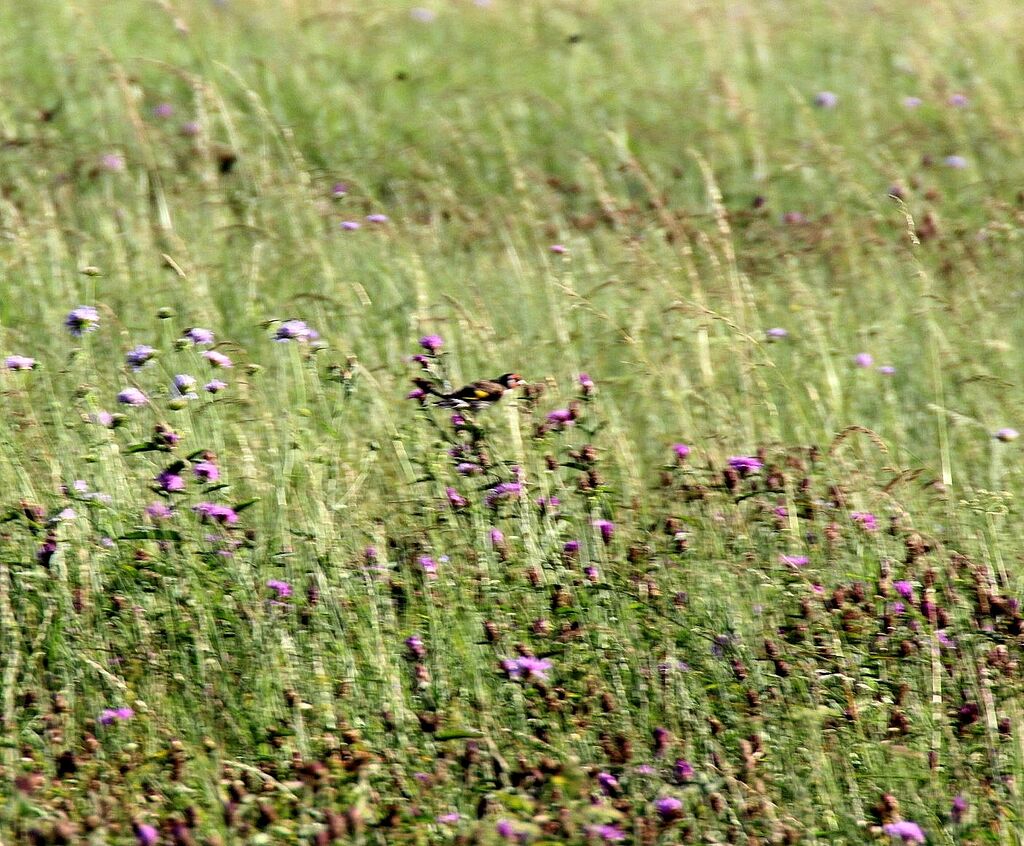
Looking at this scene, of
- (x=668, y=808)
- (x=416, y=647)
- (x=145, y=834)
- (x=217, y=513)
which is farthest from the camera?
(x=217, y=513)

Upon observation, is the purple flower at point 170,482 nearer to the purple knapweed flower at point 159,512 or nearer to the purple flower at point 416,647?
the purple knapweed flower at point 159,512

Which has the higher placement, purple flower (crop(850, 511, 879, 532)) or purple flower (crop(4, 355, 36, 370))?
purple flower (crop(4, 355, 36, 370))

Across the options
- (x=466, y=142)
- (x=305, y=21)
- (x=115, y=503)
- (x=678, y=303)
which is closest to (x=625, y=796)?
(x=115, y=503)

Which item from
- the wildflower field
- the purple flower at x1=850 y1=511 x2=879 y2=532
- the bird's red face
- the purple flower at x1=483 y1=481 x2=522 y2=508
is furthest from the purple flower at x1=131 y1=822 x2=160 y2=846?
the purple flower at x1=850 y1=511 x2=879 y2=532

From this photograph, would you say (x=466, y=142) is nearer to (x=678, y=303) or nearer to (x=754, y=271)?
(x=754, y=271)

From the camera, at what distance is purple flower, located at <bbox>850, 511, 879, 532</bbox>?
9.70ft

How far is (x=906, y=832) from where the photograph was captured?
215 centimetres

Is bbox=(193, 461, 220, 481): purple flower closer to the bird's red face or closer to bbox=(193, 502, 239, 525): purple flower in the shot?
bbox=(193, 502, 239, 525): purple flower

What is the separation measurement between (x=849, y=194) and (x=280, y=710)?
4331 millimetres

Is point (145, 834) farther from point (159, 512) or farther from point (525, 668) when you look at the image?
point (159, 512)

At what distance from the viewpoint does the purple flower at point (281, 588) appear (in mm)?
2635

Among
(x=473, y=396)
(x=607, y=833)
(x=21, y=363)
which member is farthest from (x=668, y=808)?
(x=21, y=363)

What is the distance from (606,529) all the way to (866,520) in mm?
591

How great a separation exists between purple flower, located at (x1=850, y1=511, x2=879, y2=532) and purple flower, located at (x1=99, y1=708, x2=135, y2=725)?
161cm
